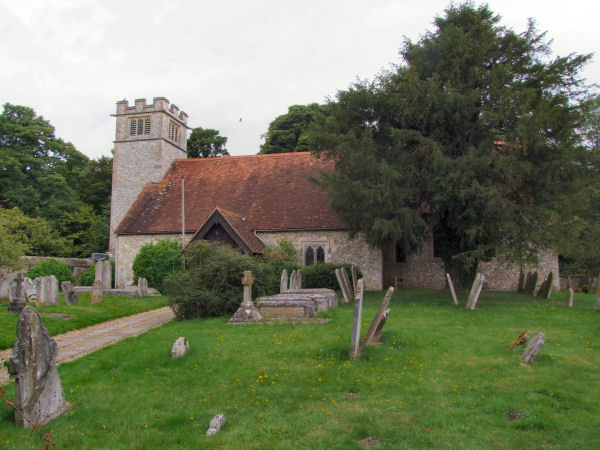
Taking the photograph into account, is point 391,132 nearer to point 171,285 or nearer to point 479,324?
point 479,324

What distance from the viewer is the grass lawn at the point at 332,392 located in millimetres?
4855

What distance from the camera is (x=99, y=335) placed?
442 inches

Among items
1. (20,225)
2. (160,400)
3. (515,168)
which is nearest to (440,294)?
(515,168)

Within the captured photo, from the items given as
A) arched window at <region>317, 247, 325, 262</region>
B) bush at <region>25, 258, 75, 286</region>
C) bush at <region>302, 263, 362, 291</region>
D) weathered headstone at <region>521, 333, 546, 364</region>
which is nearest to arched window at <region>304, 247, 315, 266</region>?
arched window at <region>317, 247, 325, 262</region>

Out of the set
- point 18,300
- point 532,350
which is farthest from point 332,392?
point 18,300

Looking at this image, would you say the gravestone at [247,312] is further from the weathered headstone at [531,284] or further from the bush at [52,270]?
the bush at [52,270]

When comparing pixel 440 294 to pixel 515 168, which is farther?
pixel 440 294

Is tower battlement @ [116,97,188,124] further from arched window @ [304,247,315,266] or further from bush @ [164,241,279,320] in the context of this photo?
bush @ [164,241,279,320]

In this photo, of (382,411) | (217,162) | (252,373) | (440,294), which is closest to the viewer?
(382,411)

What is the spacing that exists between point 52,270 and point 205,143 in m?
23.3

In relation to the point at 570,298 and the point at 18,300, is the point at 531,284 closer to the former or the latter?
the point at 570,298

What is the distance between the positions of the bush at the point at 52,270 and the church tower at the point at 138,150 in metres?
4.77

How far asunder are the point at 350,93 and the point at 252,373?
12741 millimetres

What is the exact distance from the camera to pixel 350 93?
679 inches
